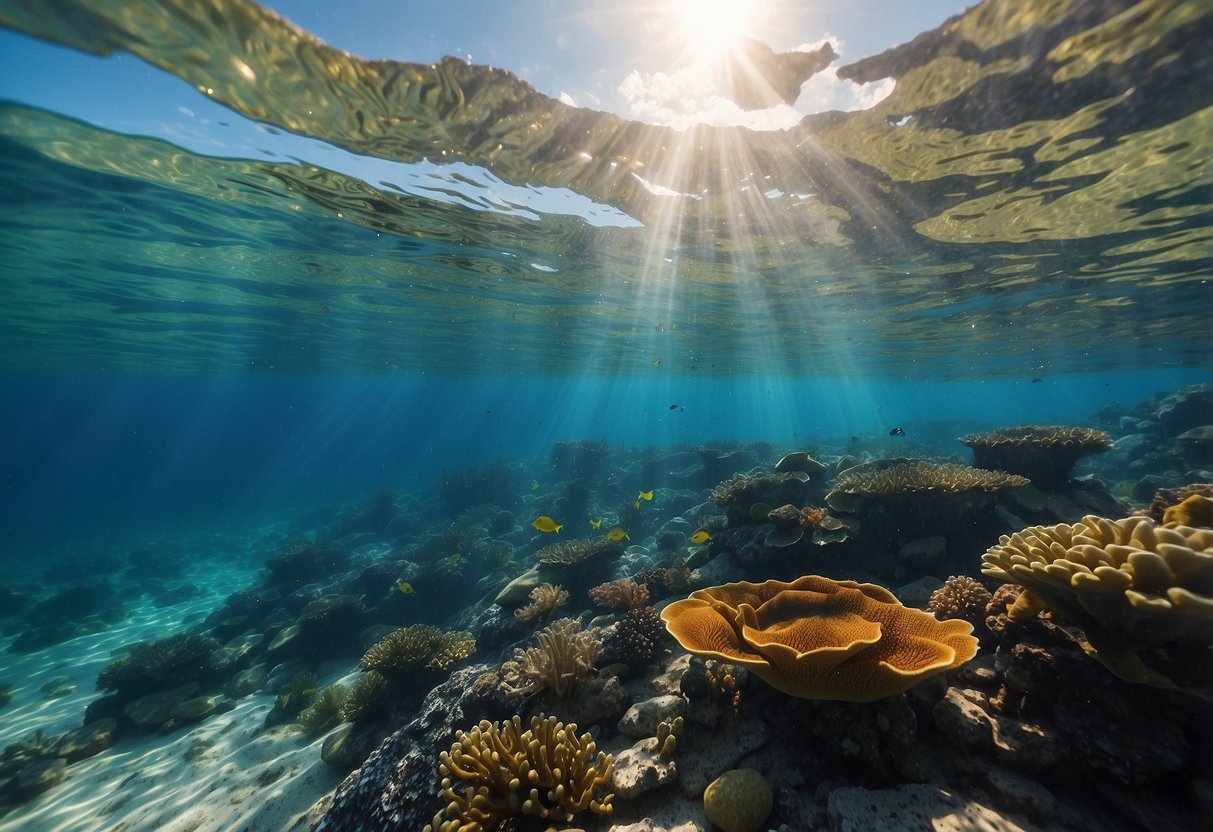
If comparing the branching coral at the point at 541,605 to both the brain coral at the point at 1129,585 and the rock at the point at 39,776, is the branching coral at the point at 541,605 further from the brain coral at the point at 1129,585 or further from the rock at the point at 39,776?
the rock at the point at 39,776

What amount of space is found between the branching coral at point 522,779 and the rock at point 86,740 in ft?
36.5

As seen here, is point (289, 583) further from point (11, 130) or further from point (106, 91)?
point (106, 91)

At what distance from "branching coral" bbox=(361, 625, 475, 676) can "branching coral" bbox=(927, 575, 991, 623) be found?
283 inches

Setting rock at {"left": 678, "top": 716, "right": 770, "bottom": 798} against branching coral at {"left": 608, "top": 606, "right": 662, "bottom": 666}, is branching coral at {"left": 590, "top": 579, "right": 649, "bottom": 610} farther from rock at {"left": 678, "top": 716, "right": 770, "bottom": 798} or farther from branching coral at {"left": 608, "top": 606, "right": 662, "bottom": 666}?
rock at {"left": 678, "top": 716, "right": 770, "bottom": 798}

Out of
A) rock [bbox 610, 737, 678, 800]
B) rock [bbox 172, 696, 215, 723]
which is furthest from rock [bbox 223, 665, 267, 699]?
rock [bbox 610, 737, 678, 800]

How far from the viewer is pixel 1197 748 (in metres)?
3.08

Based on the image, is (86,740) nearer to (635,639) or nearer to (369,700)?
(369,700)

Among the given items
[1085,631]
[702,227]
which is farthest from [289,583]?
[1085,631]

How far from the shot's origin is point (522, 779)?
11.7 feet

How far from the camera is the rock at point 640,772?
372 cm

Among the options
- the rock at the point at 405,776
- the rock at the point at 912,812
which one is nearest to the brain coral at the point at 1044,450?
the rock at the point at 912,812

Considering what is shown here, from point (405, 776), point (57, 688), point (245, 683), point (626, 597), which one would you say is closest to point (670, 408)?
point (626, 597)

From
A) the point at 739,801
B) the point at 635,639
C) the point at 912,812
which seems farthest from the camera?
the point at 635,639

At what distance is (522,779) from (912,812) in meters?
2.84
